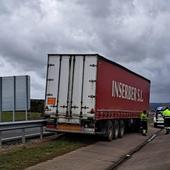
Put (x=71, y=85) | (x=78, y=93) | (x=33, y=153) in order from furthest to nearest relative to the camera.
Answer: (x=71, y=85)
(x=78, y=93)
(x=33, y=153)

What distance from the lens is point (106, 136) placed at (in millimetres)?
23438

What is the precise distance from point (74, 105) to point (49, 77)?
1.70 meters

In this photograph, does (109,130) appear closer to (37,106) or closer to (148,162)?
(148,162)

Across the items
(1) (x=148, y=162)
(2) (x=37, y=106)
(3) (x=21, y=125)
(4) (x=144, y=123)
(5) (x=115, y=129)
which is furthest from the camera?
(2) (x=37, y=106)

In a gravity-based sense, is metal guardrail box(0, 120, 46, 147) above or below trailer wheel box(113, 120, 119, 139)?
above

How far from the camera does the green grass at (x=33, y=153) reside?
535 inches

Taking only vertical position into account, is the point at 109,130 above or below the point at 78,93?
below

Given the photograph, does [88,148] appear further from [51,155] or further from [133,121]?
[133,121]

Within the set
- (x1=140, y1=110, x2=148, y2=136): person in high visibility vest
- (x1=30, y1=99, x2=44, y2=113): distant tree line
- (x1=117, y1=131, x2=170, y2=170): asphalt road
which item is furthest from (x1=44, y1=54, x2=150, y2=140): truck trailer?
(x1=30, y1=99, x2=44, y2=113): distant tree line

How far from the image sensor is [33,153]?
16.0 meters

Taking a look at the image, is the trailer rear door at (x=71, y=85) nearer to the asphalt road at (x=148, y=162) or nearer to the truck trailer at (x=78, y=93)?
the truck trailer at (x=78, y=93)

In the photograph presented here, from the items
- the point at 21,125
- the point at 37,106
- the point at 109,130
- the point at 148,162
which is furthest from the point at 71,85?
the point at 37,106

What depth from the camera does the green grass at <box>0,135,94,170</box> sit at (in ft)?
44.6

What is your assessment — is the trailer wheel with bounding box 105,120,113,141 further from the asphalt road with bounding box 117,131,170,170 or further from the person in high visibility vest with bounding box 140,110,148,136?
the person in high visibility vest with bounding box 140,110,148,136
